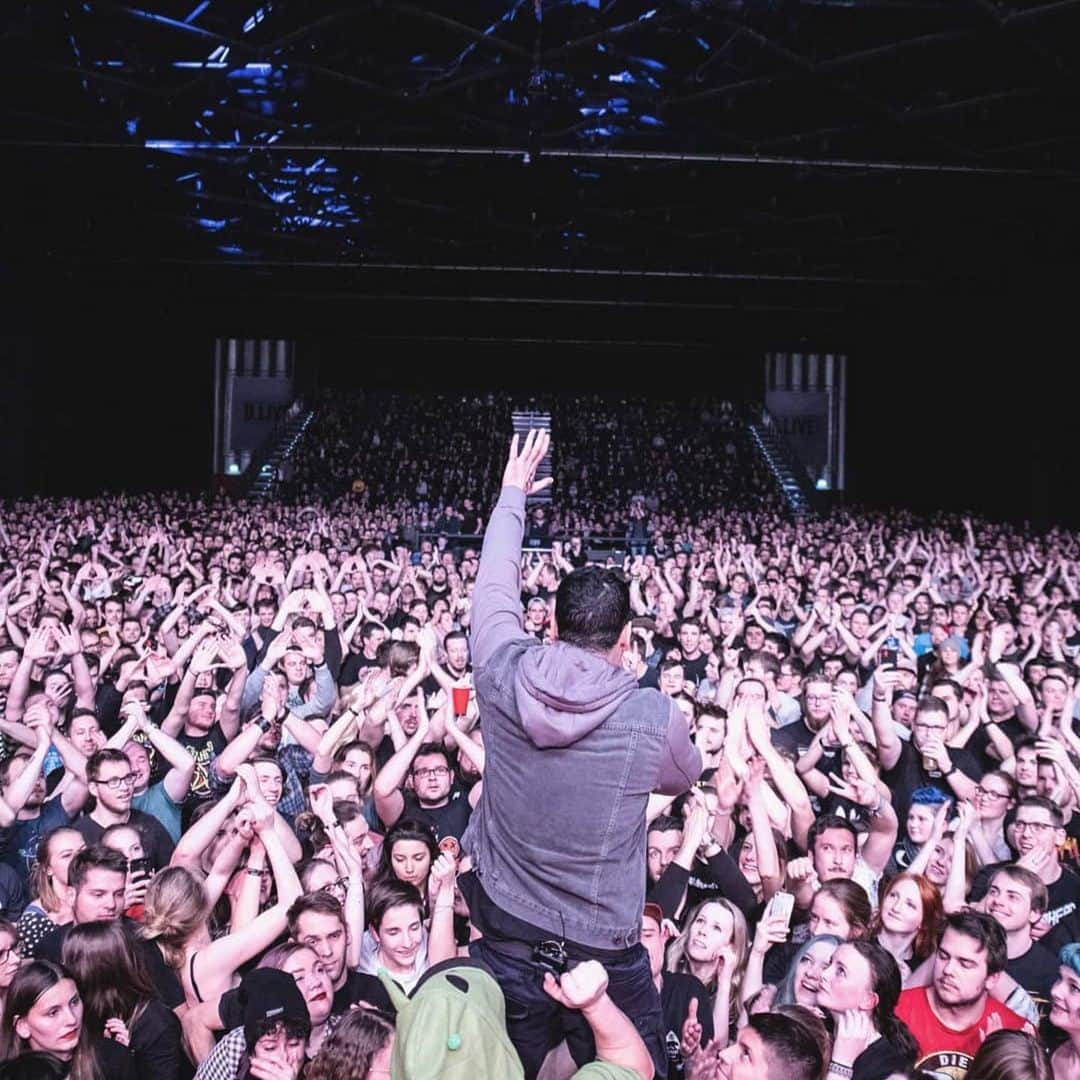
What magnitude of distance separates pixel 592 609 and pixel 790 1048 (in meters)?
1.39

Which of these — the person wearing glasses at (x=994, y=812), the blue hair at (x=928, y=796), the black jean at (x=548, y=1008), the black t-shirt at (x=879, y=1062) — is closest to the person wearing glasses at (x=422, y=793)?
the blue hair at (x=928, y=796)

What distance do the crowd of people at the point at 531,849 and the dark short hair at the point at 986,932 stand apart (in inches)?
0.6

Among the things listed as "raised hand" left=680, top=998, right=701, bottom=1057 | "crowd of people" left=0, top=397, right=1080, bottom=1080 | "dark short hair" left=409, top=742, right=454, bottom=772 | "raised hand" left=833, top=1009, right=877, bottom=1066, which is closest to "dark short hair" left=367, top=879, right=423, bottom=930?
"crowd of people" left=0, top=397, right=1080, bottom=1080

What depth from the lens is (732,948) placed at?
13.5 ft

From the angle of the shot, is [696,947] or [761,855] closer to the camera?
[696,947]

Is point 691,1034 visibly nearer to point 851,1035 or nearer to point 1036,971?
point 851,1035

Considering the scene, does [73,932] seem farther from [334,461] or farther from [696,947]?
[334,461]

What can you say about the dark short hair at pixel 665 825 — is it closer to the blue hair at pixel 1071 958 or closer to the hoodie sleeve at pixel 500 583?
the blue hair at pixel 1071 958

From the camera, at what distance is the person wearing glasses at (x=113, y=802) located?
15.4 feet

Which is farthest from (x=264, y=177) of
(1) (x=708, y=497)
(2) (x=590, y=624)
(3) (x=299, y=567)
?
(2) (x=590, y=624)

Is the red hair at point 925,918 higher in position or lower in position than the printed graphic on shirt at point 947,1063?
higher

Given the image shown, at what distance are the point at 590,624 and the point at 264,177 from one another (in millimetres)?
18614

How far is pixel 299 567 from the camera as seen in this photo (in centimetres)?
1147

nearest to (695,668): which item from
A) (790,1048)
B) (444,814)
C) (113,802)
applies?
(444,814)
